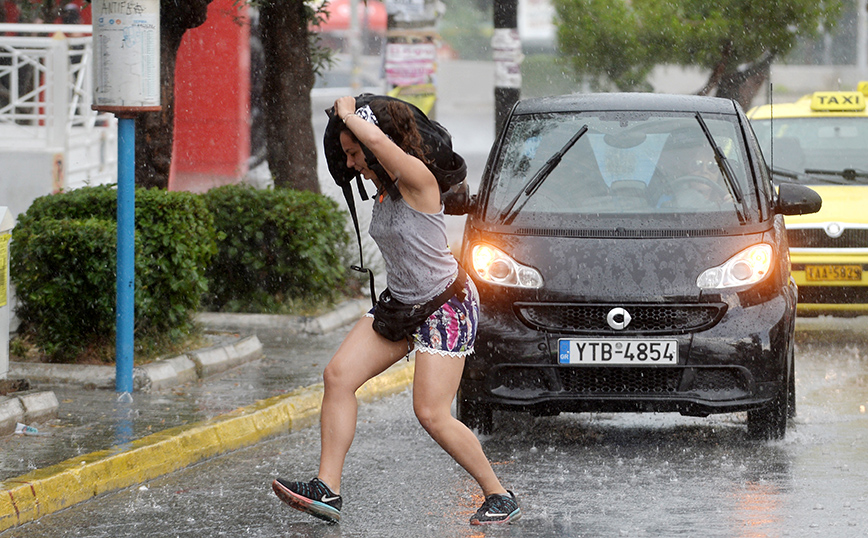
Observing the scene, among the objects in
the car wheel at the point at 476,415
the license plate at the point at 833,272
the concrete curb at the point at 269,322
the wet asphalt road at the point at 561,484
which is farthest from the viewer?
the concrete curb at the point at 269,322

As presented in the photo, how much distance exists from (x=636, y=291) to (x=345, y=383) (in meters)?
1.84

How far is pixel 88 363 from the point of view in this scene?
8.30 m

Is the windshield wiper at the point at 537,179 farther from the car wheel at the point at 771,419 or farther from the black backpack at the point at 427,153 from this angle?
the black backpack at the point at 427,153

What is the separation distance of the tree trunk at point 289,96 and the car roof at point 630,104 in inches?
168

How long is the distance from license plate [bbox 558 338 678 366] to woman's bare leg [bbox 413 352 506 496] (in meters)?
1.31

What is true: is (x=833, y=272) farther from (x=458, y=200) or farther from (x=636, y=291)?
(x=458, y=200)

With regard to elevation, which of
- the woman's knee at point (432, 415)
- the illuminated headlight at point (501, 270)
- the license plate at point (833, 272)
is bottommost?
the license plate at point (833, 272)

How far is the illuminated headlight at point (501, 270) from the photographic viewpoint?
22.2ft

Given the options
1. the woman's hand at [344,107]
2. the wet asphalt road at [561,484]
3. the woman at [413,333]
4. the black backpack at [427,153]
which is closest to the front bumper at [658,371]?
the wet asphalt road at [561,484]

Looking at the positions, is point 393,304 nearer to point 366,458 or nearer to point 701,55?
point 366,458

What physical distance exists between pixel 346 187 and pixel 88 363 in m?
3.40

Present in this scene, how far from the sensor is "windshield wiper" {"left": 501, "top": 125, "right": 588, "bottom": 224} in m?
7.09

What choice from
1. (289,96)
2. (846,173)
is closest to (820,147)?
(846,173)

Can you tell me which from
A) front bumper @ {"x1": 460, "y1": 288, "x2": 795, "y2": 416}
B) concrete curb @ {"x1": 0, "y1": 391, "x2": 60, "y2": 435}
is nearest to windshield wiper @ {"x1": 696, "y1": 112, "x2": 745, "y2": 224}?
front bumper @ {"x1": 460, "y1": 288, "x2": 795, "y2": 416}
